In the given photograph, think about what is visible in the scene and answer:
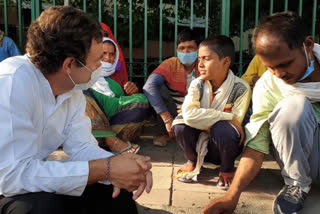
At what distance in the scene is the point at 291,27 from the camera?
235 centimetres

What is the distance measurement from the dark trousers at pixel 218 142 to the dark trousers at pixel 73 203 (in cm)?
97

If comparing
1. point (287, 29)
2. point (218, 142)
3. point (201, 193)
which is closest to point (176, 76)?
point (218, 142)

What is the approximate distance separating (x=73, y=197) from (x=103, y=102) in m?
1.76

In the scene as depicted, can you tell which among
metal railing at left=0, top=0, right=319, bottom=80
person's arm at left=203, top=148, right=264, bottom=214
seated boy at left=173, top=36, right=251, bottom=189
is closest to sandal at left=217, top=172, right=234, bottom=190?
seated boy at left=173, top=36, right=251, bottom=189

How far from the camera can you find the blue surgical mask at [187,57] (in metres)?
3.70

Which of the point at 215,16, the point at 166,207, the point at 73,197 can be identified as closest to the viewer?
the point at 73,197

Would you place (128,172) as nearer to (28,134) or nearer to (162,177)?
(28,134)

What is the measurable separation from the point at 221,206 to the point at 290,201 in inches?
17.4

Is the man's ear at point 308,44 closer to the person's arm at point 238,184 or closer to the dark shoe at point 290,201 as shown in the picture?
the person's arm at point 238,184

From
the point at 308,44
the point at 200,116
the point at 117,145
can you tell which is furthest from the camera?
the point at 117,145

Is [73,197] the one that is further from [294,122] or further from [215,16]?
[215,16]

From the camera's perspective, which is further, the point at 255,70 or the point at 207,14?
the point at 207,14

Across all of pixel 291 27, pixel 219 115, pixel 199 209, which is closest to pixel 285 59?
pixel 291 27

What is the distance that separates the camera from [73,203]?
196 centimetres
